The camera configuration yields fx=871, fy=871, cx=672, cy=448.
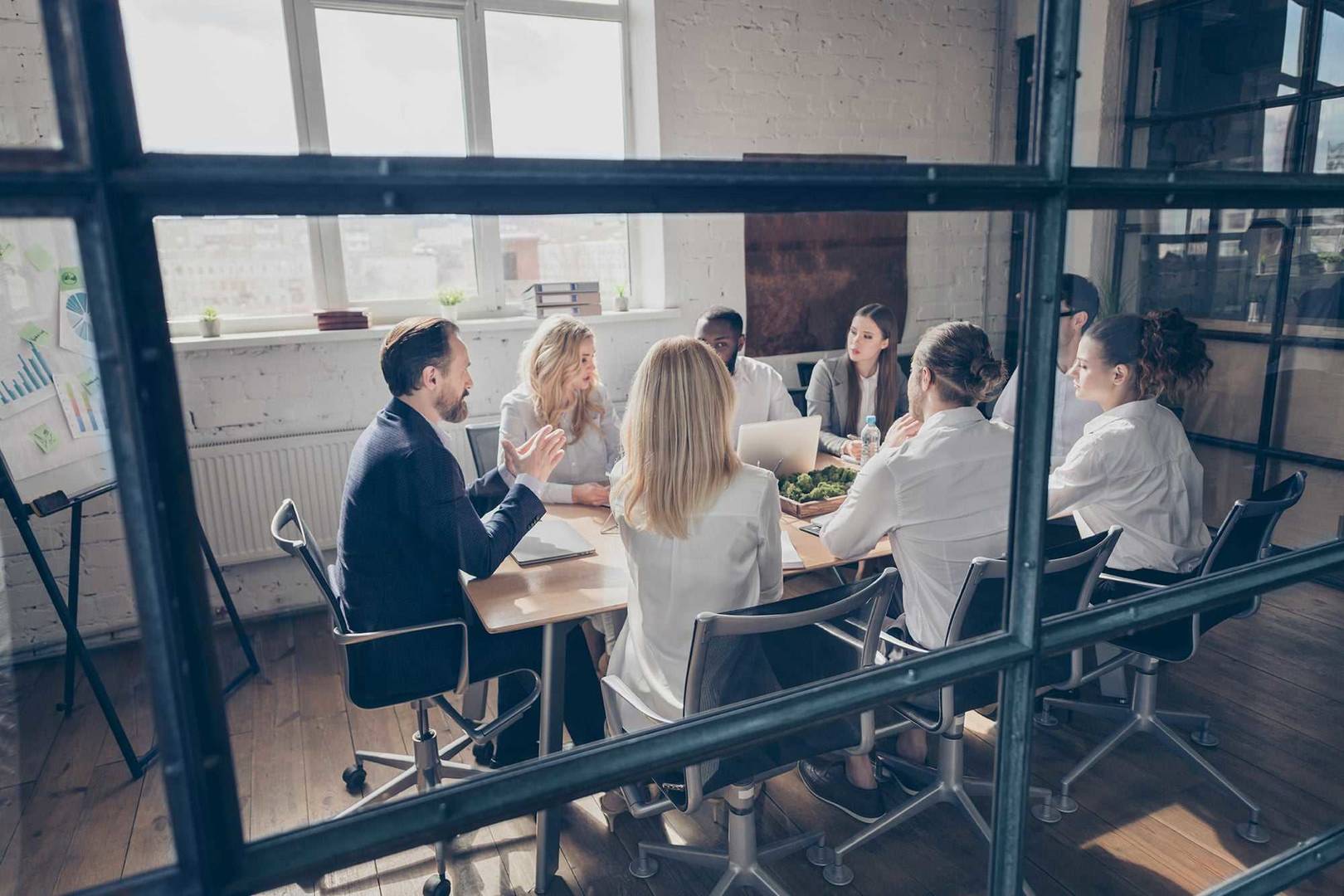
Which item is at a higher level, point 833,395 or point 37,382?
point 37,382

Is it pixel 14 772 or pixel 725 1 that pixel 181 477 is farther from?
pixel 725 1

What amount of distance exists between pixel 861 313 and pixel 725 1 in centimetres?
155

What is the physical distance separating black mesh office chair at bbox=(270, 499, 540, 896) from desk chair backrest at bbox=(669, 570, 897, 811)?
51 cm

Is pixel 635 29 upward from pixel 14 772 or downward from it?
upward

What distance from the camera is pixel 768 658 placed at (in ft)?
4.74

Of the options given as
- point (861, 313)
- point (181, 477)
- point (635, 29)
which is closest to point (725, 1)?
point (635, 29)

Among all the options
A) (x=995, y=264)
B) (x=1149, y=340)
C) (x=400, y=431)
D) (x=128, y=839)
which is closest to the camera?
(x=400, y=431)

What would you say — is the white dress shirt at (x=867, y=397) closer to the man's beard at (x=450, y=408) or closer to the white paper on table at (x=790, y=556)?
the white paper on table at (x=790, y=556)

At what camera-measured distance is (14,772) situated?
229cm

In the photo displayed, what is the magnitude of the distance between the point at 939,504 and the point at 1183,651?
0.72 meters

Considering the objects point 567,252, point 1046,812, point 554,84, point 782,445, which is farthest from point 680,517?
point 554,84

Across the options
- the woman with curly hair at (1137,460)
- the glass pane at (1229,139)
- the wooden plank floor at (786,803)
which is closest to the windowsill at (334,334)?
the wooden plank floor at (786,803)

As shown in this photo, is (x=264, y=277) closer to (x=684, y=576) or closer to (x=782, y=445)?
(x=782, y=445)

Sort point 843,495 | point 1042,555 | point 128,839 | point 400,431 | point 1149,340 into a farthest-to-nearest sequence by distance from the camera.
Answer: point 843,495
point 1149,340
point 128,839
point 400,431
point 1042,555
